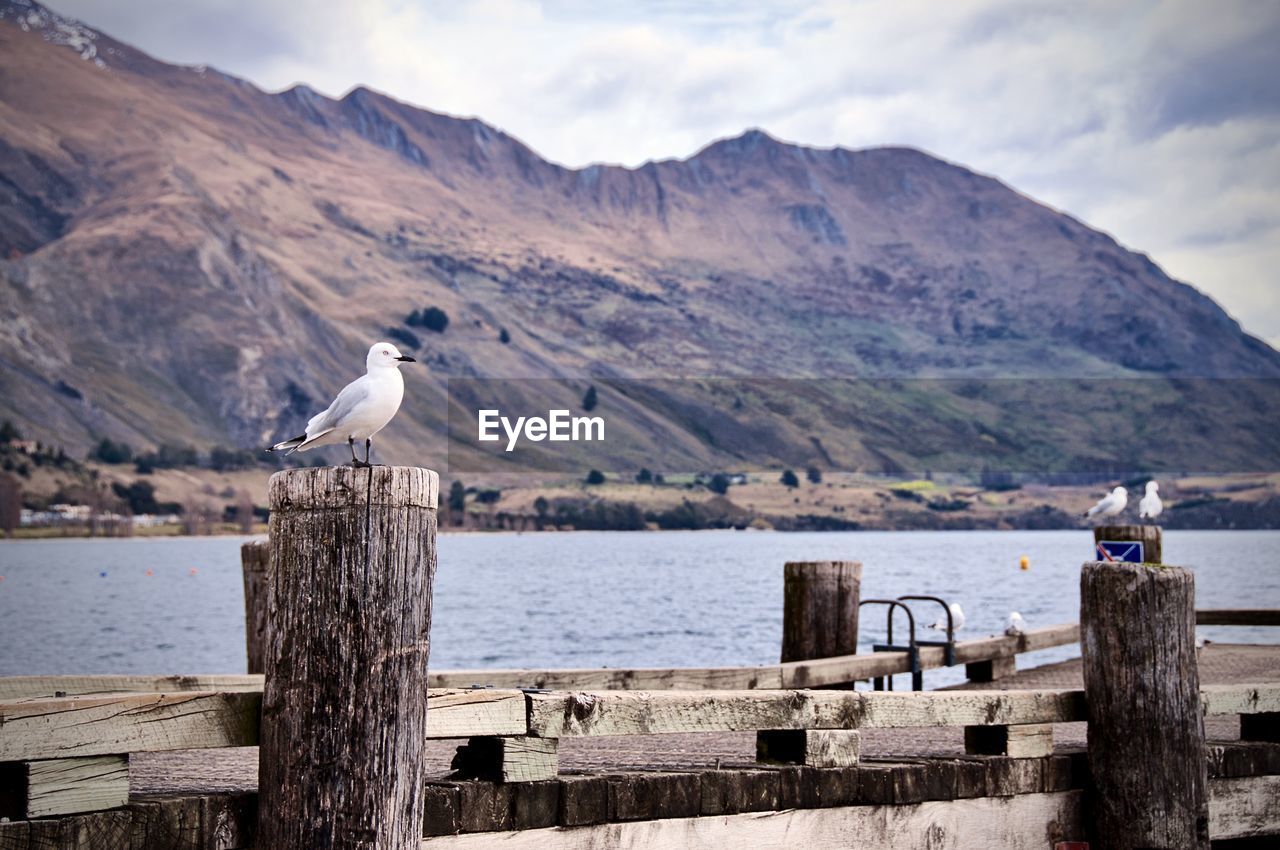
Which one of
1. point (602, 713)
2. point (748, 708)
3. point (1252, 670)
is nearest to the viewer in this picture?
point (602, 713)

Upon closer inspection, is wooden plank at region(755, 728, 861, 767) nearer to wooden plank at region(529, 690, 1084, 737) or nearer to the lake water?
A: wooden plank at region(529, 690, 1084, 737)

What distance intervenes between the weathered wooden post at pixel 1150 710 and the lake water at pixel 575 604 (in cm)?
1871

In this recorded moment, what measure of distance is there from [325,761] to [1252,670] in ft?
41.6

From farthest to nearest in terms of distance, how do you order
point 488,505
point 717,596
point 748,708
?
point 488,505, point 717,596, point 748,708

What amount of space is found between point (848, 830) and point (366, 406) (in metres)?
3.37

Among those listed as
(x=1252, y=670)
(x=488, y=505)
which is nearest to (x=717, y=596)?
(x=1252, y=670)

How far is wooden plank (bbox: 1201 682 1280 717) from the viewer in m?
9.90

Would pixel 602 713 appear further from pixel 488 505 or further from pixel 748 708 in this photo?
pixel 488 505

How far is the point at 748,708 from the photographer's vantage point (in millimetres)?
8148

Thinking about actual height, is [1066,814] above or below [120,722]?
below

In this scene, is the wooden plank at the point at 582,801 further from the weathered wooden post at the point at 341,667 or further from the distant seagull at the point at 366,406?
the distant seagull at the point at 366,406

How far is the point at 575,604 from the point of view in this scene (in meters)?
71.7

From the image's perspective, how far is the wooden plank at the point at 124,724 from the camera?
231 inches

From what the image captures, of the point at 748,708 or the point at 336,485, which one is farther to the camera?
the point at 748,708
